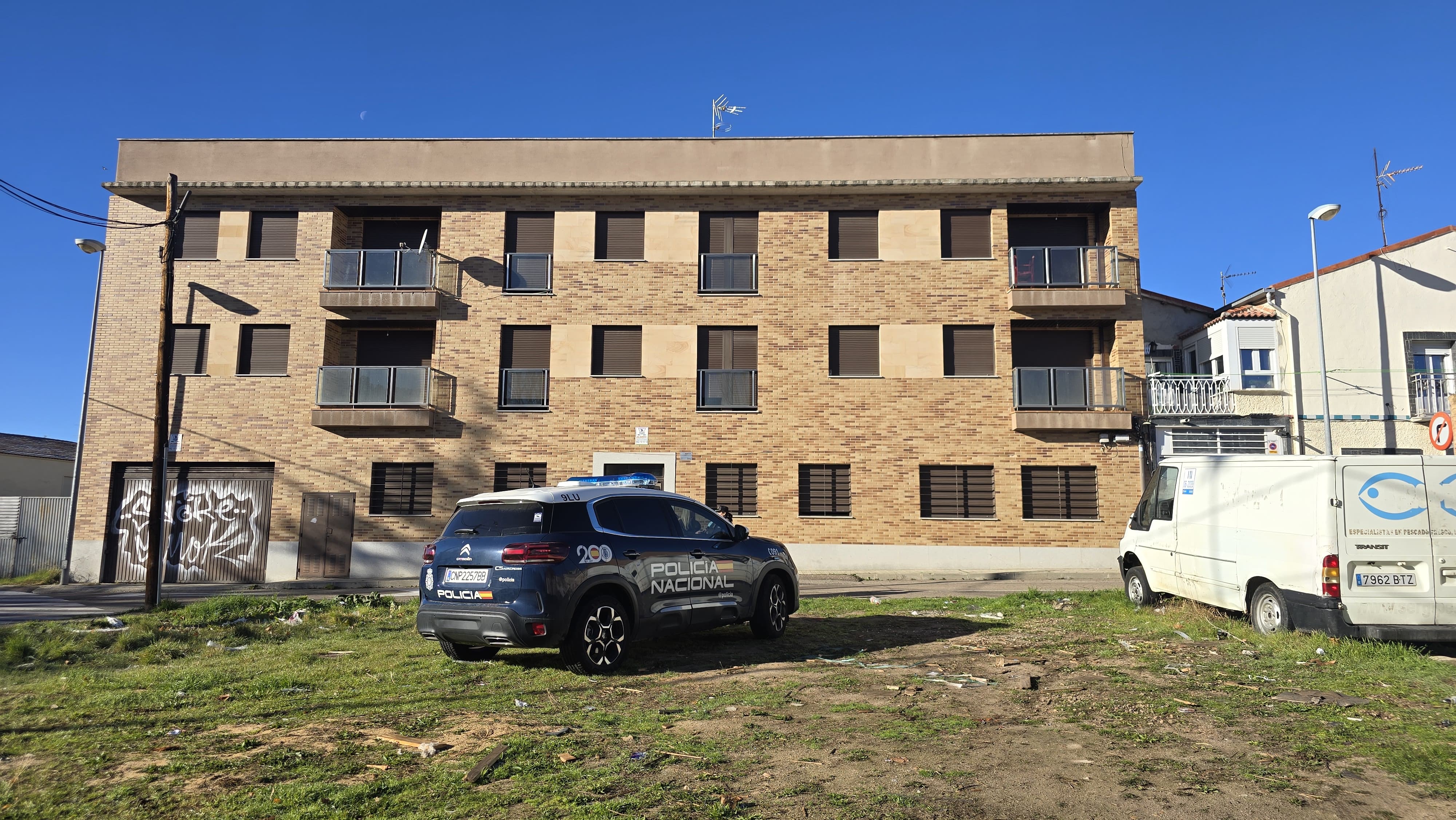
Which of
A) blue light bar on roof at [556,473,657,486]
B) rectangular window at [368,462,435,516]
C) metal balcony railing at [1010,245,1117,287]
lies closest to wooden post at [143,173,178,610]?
rectangular window at [368,462,435,516]

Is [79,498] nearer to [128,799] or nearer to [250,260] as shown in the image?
[250,260]

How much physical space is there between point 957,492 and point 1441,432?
32.9ft

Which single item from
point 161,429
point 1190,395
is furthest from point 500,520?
point 1190,395

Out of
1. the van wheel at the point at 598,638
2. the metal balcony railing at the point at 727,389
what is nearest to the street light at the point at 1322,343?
the metal balcony railing at the point at 727,389

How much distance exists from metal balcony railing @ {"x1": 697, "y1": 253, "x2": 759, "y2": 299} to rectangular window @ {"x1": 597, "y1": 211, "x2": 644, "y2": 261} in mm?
1659

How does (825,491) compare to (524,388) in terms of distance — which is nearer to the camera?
(825,491)

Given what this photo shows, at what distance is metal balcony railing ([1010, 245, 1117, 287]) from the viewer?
67.5 feet

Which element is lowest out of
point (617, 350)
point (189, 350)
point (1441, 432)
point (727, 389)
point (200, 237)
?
point (1441, 432)

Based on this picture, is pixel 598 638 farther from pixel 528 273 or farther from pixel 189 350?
pixel 189 350

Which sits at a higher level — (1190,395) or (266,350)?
(266,350)

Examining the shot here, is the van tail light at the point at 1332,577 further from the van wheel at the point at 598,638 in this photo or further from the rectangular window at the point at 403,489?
the rectangular window at the point at 403,489

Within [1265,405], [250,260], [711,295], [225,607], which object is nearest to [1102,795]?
[225,607]

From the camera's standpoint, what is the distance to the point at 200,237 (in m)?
21.6

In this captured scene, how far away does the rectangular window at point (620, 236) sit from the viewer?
21.5 metres
